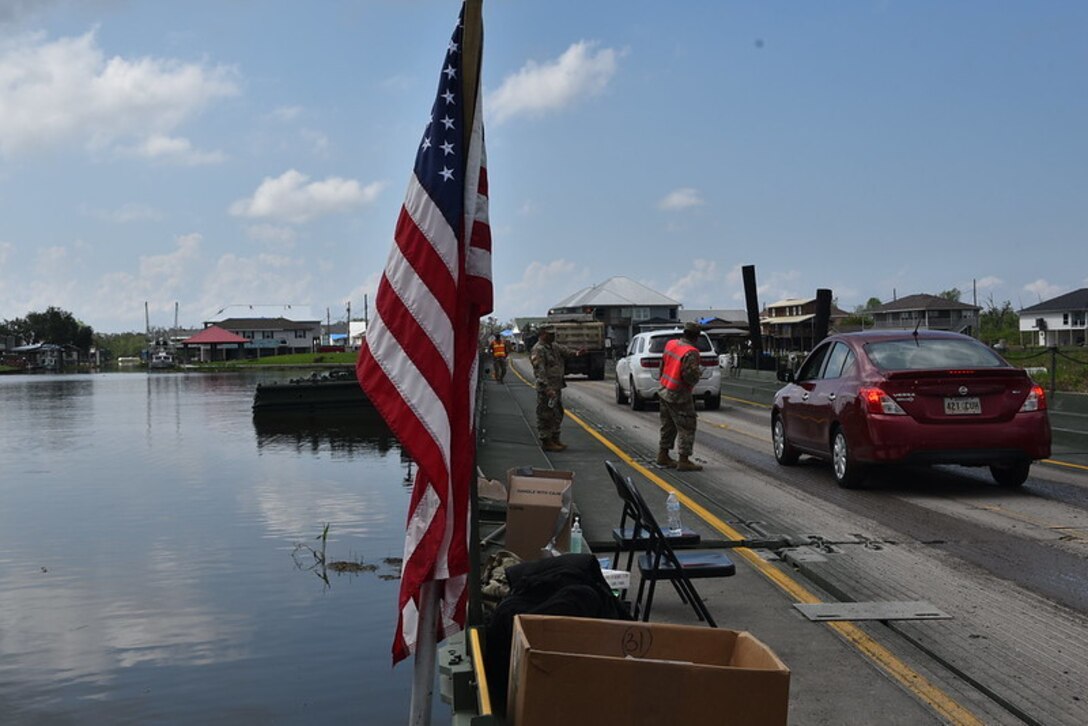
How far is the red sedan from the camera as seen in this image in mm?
11523

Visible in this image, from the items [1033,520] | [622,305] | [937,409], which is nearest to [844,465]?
[937,409]

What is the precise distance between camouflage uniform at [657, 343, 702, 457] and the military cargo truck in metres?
32.5

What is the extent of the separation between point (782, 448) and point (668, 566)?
8.55 meters

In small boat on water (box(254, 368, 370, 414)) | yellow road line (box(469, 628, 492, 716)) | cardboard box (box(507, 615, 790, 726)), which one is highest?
cardboard box (box(507, 615, 790, 726))

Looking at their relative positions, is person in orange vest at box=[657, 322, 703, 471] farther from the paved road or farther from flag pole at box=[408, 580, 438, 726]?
flag pole at box=[408, 580, 438, 726]

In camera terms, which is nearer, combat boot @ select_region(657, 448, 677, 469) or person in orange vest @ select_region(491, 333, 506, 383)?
combat boot @ select_region(657, 448, 677, 469)

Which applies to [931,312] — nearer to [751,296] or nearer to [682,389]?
[751,296]

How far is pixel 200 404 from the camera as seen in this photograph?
181 ft

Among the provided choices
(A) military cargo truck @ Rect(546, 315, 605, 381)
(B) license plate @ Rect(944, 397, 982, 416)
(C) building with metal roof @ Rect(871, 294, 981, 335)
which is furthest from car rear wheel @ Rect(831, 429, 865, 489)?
(C) building with metal roof @ Rect(871, 294, 981, 335)

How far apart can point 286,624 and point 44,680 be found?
2117mm

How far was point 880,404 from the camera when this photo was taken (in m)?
11.7

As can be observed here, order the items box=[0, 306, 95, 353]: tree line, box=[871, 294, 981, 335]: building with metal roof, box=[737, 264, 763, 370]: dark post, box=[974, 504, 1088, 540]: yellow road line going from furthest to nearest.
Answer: box=[0, 306, 95, 353]: tree line → box=[871, 294, 981, 335]: building with metal roof → box=[737, 264, 763, 370]: dark post → box=[974, 504, 1088, 540]: yellow road line

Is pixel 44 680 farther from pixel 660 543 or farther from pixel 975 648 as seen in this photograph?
pixel 975 648

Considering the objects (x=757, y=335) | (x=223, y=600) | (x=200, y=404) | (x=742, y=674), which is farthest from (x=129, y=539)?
(x=200, y=404)
